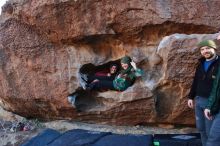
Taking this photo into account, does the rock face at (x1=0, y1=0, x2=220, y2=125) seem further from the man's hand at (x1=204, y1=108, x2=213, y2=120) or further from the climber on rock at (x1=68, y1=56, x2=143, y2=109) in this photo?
the man's hand at (x1=204, y1=108, x2=213, y2=120)

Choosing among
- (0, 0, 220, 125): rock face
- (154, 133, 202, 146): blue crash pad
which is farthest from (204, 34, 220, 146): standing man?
(0, 0, 220, 125): rock face

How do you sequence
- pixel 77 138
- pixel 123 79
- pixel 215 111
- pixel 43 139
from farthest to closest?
pixel 123 79, pixel 43 139, pixel 77 138, pixel 215 111

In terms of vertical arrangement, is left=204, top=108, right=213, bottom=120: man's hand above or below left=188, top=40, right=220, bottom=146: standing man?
below

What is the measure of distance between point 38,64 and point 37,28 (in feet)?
2.10

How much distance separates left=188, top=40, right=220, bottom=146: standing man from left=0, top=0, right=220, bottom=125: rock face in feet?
2.95

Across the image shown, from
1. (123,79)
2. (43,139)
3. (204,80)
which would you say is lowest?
(43,139)

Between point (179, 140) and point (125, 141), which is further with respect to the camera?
point (125, 141)

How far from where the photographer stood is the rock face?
5.57m

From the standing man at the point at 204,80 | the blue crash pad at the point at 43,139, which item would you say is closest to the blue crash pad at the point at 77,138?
the blue crash pad at the point at 43,139

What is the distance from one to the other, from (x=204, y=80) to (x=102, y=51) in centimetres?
275

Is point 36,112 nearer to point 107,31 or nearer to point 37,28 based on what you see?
point 37,28

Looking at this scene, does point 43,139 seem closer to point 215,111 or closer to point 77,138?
point 77,138

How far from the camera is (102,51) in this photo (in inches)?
255

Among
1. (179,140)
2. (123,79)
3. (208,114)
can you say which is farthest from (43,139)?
(208,114)
